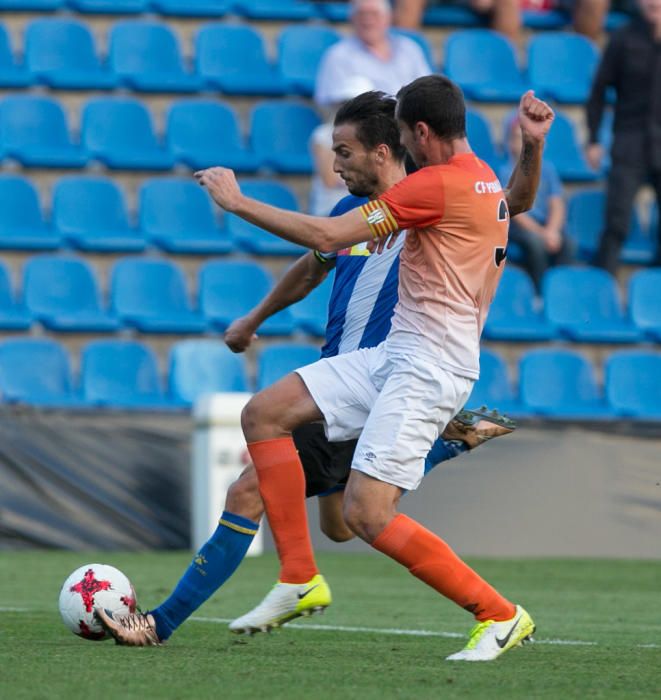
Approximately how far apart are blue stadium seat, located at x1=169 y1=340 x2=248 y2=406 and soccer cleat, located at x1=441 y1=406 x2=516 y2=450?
214 inches

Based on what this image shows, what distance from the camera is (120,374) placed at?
10297mm

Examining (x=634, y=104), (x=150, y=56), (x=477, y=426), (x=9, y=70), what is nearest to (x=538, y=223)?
(x=634, y=104)

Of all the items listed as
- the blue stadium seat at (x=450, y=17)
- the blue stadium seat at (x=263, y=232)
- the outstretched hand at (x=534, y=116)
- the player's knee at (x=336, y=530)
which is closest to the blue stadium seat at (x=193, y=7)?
the blue stadium seat at (x=450, y=17)

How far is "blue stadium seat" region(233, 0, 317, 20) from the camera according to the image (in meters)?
12.9

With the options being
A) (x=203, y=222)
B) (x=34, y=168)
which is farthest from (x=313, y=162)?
(x=34, y=168)

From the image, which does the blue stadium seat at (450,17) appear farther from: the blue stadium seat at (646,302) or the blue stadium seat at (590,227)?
the blue stadium seat at (646,302)

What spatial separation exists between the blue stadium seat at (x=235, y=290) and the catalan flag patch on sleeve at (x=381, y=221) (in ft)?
20.9

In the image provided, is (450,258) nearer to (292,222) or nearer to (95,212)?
(292,222)

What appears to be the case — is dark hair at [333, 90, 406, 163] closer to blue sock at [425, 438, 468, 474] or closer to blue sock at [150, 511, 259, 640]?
blue sock at [425, 438, 468, 474]

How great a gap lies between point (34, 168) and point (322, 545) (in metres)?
3.90

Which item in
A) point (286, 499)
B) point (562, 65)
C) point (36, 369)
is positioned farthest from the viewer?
point (562, 65)

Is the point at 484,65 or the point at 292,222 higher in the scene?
the point at 484,65

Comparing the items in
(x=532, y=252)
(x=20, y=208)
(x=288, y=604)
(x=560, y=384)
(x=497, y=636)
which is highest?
(x=20, y=208)

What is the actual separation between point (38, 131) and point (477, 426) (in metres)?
7.50
